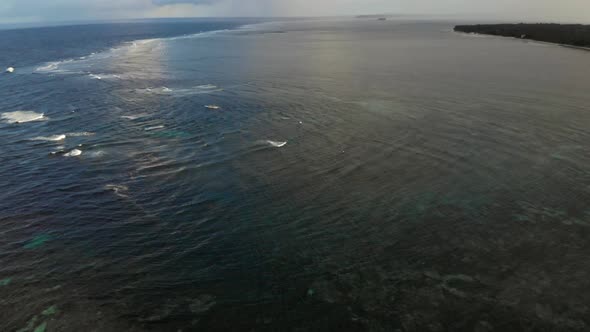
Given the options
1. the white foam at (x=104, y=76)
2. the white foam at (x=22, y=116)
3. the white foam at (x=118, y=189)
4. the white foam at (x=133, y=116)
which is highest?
the white foam at (x=104, y=76)

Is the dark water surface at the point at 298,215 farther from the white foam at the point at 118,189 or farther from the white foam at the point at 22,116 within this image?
the white foam at the point at 22,116

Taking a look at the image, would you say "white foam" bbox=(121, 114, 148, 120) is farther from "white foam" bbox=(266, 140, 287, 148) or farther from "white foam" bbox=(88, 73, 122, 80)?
"white foam" bbox=(88, 73, 122, 80)

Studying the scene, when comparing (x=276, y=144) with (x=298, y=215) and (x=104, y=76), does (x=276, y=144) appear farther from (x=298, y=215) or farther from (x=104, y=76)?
(x=104, y=76)

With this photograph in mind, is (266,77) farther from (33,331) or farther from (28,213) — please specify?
(33,331)

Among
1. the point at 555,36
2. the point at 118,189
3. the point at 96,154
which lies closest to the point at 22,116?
the point at 96,154

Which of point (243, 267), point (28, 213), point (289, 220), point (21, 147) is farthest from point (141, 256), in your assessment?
point (21, 147)

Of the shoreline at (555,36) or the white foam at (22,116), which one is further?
the shoreline at (555,36)

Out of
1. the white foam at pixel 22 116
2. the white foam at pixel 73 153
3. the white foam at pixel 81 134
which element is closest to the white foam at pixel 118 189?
the white foam at pixel 73 153
